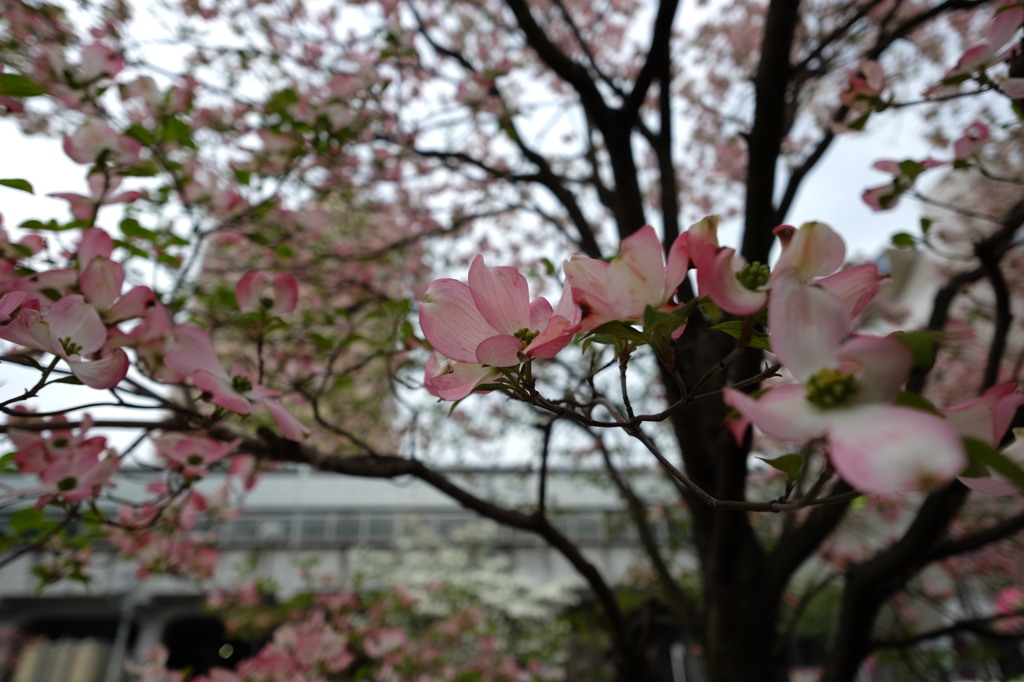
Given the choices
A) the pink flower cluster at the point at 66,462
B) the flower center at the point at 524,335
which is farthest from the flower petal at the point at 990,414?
the pink flower cluster at the point at 66,462

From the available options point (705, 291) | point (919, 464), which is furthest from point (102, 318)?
point (919, 464)

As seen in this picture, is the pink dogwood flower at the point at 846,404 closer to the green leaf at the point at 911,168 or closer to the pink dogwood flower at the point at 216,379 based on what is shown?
the pink dogwood flower at the point at 216,379

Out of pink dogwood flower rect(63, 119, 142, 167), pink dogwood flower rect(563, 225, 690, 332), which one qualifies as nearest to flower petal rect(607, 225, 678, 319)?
pink dogwood flower rect(563, 225, 690, 332)

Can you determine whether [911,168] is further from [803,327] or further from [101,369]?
[101,369]

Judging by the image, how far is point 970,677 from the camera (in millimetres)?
2838

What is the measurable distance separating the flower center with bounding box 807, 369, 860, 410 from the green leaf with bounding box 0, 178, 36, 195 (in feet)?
3.19

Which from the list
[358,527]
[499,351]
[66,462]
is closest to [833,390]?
[499,351]

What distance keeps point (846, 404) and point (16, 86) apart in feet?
3.69

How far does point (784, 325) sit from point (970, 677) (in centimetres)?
356

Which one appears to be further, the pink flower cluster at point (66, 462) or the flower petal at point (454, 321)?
the pink flower cluster at point (66, 462)

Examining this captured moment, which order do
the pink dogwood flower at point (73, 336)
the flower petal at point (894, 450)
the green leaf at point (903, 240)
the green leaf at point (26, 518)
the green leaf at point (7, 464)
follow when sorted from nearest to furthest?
the flower petal at point (894, 450) → the pink dogwood flower at point (73, 336) → the green leaf at point (7, 464) → the green leaf at point (26, 518) → the green leaf at point (903, 240)

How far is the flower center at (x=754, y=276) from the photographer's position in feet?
1.65

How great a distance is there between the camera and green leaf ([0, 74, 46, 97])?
85 centimetres

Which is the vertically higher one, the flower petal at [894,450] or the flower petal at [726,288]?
the flower petal at [726,288]
